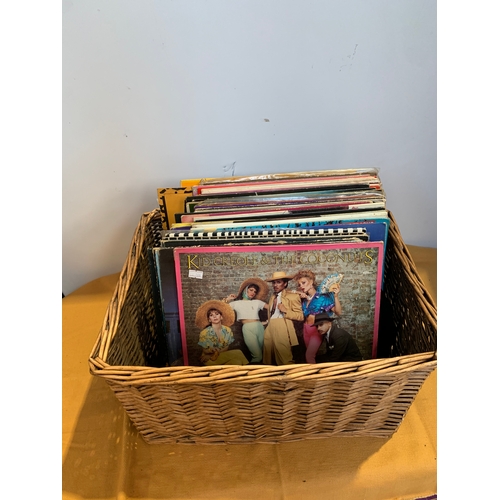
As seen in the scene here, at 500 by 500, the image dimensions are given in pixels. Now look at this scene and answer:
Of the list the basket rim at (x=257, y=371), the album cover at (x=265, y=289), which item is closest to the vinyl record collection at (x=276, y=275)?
the album cover at (x=265, y=289)

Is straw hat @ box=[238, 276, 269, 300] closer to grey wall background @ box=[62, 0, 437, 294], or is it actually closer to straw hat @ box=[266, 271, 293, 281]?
straw hat @ box=[266, 271, 293, 281]

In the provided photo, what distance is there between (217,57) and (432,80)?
41 centimetres

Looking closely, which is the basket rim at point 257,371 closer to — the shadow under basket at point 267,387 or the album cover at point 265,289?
the shadow under basket at point 267,387

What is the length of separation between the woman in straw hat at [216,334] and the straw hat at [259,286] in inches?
1.8

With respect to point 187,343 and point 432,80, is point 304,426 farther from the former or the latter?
point 432,80

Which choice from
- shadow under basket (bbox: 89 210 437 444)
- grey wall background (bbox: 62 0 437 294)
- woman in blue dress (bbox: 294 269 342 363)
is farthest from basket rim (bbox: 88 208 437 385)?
grey wall background (bbox: 62 0 437 294)

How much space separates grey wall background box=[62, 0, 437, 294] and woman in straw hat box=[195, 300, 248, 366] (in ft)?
1.05

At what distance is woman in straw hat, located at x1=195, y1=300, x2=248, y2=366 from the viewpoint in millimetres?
744

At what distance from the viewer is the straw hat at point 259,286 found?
73cm

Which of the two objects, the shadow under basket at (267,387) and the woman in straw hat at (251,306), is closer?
the shadow under basket at (267,387)

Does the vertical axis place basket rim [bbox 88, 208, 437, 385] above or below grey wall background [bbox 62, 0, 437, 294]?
below

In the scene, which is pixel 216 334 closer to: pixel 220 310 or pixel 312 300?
pixel 220 310
